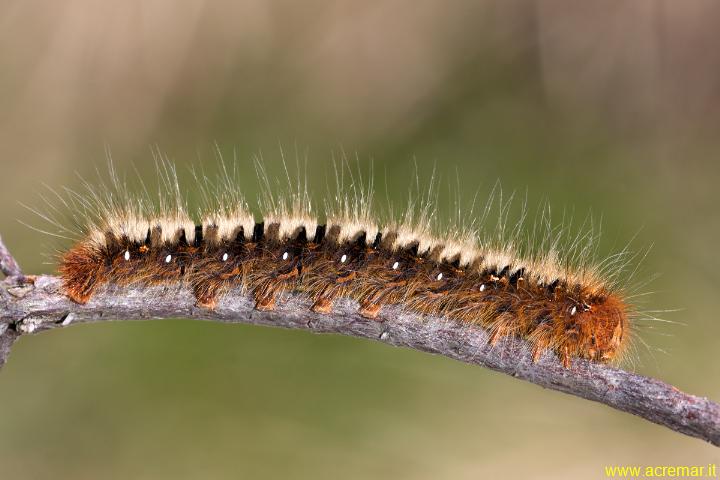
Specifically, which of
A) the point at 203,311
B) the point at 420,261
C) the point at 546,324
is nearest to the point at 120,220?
the point at 203,311

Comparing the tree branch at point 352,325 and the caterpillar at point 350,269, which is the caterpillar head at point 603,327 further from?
the tree branch at point 352,325

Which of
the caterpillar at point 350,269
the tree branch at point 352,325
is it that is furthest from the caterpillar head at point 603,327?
the tree branch at point 352,325

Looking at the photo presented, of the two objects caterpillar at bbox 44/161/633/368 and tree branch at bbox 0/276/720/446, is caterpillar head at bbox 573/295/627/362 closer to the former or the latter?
caterpillar at bbox 44/161/633/368

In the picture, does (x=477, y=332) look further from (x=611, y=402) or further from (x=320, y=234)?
(x=320, y=234)

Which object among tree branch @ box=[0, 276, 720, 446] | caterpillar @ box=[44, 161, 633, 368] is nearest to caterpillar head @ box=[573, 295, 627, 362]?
caterpillar @ box=[44, 161, 633, 368]

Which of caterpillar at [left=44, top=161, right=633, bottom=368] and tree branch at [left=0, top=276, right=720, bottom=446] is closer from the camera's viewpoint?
tree branch at [left=0, top=276, right=720, bottom=446]
